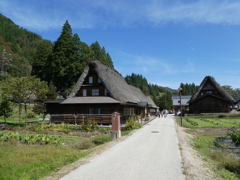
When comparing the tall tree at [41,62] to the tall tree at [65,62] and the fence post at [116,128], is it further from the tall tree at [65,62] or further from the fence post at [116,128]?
the fence post at [116,128]

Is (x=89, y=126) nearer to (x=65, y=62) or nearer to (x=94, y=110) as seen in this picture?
(x=94, y=110)

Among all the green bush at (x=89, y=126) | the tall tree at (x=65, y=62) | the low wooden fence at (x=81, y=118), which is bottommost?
the green bush at (x=89, y=126)

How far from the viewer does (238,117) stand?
34500 mm

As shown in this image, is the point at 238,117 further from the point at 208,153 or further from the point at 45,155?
the point at 45,155

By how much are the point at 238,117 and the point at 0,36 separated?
13059cm

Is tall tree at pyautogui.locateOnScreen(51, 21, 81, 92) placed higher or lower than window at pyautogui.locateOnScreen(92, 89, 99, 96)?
higher

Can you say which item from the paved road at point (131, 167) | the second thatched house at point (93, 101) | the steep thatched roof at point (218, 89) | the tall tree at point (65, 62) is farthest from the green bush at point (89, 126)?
the steep thatched roof at point (218, 89)

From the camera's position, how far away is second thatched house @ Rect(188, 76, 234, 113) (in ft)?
139

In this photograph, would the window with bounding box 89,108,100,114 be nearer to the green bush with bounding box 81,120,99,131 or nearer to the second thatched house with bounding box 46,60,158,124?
the second thatched house with bounding box 46,60,158,124

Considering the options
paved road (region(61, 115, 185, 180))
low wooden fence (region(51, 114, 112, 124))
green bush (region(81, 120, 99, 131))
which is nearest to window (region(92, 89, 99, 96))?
low wooden fence (region(51, 114, 112, 124))

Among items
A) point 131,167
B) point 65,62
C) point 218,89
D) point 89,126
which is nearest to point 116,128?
point 89,126

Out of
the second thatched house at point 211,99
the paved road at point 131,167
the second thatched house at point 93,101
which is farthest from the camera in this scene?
the second thatched house at point 211,99

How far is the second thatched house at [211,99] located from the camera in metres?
42.4

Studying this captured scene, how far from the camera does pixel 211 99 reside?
1709 inches
